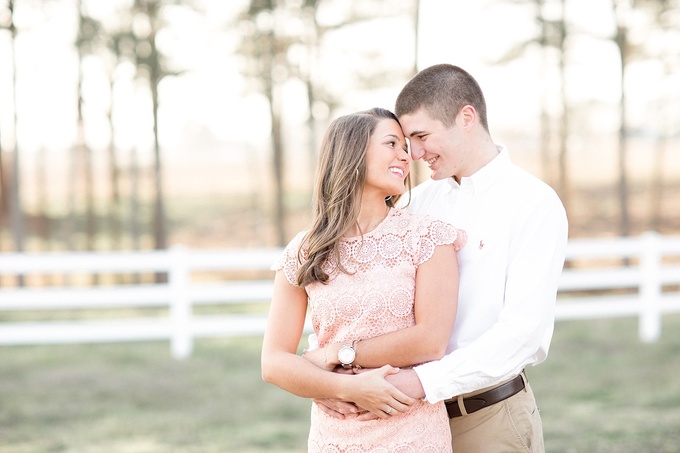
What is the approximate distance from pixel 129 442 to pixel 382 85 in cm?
1364

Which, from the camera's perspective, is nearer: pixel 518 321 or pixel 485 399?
pixel 518 321

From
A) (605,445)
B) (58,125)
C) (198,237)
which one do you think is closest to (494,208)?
(605,445)

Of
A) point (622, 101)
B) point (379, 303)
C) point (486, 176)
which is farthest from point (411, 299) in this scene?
point (622, 101)

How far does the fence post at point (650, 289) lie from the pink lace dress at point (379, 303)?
7.76 metres

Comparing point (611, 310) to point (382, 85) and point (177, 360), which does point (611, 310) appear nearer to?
point (177, 360)

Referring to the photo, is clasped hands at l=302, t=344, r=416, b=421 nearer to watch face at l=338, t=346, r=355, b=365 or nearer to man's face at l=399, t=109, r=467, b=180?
watch face at l=338, t=346, r=355, b=365

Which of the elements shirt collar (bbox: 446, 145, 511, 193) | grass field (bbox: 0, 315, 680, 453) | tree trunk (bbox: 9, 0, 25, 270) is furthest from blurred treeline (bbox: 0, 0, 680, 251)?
shirt collar (bbox: 446, 145, 511, 193)

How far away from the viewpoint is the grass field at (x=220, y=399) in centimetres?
644

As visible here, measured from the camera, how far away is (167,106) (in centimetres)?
1981

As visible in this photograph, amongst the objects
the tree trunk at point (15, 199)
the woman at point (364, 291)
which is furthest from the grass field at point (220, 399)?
the tree trunk at point (15, 199)

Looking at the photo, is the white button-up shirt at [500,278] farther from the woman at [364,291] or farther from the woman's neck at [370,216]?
the woman's neck at [370,216]

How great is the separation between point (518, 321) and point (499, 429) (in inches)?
16.0

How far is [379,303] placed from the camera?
2564 mm

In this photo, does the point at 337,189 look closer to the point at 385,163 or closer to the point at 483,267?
the point at 385,163
